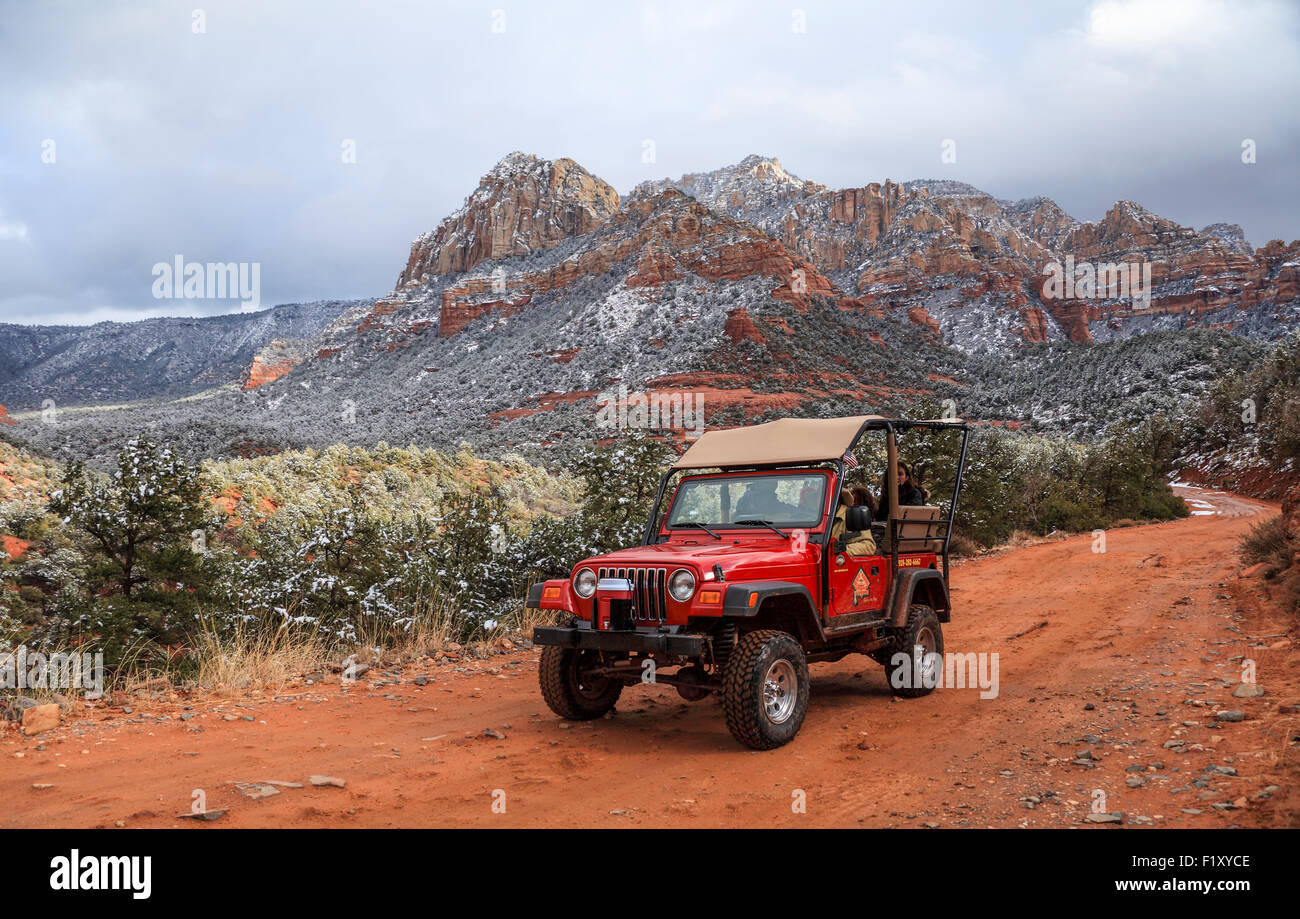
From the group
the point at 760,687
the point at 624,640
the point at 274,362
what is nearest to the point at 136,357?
the point at 274,362

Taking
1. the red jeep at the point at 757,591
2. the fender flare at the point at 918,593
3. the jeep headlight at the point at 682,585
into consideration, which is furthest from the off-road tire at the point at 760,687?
the fender flare at the point at 918,593

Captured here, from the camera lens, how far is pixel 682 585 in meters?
6.01

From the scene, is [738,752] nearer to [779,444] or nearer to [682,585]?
[682,585]

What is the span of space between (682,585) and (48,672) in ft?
19.3

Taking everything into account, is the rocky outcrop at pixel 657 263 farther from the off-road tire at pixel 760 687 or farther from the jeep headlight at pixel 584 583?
the off-road tire at pixel 760 687

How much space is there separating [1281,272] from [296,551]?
463ft

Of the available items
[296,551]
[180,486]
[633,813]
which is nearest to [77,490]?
[180,486]

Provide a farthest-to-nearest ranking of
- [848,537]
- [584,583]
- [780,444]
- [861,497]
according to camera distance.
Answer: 1. [861,497]
2. [780,444]
3. [848,537]
4. [584,583]

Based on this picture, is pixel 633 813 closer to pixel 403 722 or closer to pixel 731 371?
pixel 403 722

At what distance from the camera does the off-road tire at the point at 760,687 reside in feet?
19.1

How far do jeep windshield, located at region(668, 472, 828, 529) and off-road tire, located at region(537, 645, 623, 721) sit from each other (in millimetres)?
1529

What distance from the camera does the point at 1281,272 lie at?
4530 inches

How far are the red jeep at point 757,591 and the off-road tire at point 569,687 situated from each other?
1 centimetres

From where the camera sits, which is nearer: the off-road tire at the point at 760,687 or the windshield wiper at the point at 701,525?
the off-road tire at the point at 760,687
